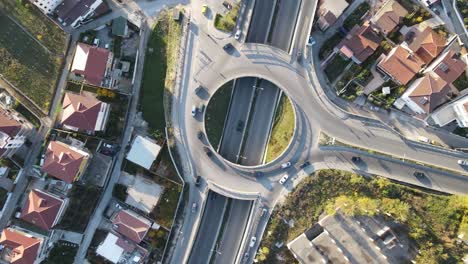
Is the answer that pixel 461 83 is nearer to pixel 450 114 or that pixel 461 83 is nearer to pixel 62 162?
pixel 450 114

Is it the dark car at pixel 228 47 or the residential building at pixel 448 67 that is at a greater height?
the dark car at pixel 228 47

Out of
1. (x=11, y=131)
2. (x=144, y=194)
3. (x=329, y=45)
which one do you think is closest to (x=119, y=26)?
(x=11, y=131)

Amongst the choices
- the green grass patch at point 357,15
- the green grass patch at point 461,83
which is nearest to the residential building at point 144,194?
the green grass patch at point 357,15

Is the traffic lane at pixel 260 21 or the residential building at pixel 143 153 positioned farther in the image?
the traffic lane at pixel 260 21

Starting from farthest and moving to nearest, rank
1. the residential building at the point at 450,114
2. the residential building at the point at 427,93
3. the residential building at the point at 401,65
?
the residential building at the point at 401,65, the residential building at the point at 450,114, the residential building at the point at 427,93

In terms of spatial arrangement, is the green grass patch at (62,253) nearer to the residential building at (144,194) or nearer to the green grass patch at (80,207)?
the green grass patch at (80,207)

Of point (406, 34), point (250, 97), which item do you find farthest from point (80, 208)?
point (406, 34)
